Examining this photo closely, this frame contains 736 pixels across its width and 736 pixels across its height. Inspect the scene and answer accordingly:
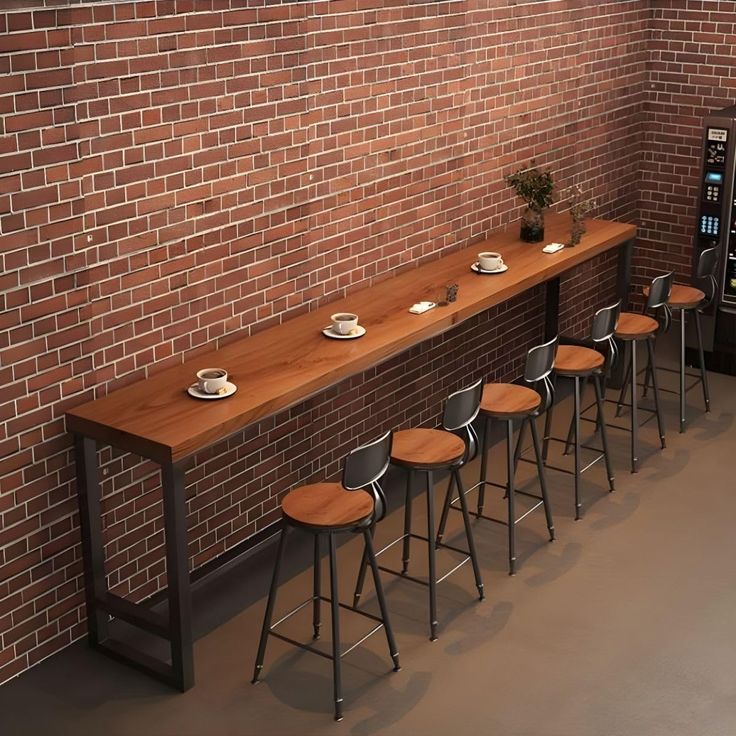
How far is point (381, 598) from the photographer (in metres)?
4.34

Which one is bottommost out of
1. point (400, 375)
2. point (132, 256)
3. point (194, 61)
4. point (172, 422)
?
point (400, 375)

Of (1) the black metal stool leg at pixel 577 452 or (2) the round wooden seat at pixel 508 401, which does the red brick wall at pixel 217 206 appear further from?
(1) the black metal stool leg at pixel 577 452

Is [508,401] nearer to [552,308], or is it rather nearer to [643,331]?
[643,331]

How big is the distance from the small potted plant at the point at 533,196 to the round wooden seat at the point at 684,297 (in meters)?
0.75

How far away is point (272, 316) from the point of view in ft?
17.0

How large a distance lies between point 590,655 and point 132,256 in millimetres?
2295

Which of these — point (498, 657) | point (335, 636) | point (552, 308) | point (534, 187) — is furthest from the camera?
point (552, 308)

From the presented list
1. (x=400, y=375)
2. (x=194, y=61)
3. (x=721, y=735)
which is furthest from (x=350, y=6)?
(x=721, y=735)

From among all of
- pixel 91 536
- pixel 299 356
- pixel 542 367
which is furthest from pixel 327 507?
pixel 542 367

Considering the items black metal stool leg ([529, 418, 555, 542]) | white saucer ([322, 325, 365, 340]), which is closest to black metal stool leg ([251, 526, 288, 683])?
white saucer ([322, 325, 365, 340])

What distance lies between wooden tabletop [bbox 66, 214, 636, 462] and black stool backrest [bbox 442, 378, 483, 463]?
1.22 ft

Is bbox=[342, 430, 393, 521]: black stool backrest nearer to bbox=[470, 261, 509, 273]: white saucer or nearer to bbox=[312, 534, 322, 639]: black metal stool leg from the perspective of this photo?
bbox=[312, 534, 322, 639]: black metal stool leg

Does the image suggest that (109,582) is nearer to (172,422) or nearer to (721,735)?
(172,422)

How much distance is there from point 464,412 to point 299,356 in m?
0.70
